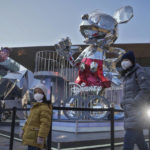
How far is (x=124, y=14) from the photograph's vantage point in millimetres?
6211

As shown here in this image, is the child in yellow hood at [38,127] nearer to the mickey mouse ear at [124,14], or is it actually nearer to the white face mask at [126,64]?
the white face mask at [126,64]

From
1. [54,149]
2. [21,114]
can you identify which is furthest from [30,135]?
[21,114]

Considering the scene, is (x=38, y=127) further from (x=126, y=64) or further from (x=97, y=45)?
(x=97, y=45)

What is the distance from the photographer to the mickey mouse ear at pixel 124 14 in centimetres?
612

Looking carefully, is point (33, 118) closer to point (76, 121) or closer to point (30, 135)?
point (30, 135)

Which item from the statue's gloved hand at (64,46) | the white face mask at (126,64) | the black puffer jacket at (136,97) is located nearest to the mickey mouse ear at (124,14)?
the statue's gloved hand at (64,46)

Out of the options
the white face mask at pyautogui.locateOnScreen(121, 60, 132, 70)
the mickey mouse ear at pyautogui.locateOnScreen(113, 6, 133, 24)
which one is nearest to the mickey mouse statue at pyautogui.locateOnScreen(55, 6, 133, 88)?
the mickey mouse ear at pyautogui.locateOnScreen(113, 6, 133, 24)

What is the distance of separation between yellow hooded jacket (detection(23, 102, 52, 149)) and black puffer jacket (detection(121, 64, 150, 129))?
82 cm

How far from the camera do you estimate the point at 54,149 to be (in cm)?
358

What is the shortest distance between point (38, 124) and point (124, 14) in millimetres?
4733

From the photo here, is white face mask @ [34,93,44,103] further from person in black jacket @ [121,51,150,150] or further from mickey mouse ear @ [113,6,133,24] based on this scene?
mickey mouse ear @ [113,6,133,24]

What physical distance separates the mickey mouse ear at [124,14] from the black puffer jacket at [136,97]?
4.14 m

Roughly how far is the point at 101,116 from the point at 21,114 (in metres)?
2.62

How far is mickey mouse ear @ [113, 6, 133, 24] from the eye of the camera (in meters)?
6.12
